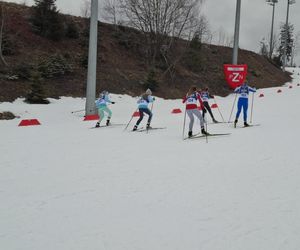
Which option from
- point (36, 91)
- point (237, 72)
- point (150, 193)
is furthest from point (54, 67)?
point (150, 193)

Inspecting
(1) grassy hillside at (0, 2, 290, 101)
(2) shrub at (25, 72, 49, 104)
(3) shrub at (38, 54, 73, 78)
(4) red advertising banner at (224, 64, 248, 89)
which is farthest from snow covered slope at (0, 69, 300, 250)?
(4) red advertising banner at (224, 64, 248, 89)

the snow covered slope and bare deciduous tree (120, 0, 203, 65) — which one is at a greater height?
bare deciduous tree (120, 0, 203, 65)

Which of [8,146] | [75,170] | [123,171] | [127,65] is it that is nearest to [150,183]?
[123,171]

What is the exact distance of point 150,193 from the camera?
5.39 m

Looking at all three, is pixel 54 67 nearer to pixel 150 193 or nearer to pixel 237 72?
pixel 237 72

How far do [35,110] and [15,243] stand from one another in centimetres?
1417

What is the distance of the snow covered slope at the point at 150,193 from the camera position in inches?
152

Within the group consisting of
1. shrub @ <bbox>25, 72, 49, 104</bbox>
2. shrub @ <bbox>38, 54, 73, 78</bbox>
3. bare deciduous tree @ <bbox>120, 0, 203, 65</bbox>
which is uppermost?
bare deciduous tree @ <bbox>120, 0, 203, 65</bbox>

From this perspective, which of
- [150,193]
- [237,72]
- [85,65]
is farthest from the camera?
[237,72]

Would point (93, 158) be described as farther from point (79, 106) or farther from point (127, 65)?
point (127, 65)

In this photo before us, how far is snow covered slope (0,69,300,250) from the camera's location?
12.7ft

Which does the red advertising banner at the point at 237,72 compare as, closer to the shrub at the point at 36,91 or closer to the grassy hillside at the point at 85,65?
the grassy hillside at the point at 85,65

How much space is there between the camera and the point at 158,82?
2730cm

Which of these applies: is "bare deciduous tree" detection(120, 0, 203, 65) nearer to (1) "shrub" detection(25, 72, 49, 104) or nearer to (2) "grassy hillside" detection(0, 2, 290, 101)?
(2) "grassy hillside" detection(0, 2, 290, 101)
